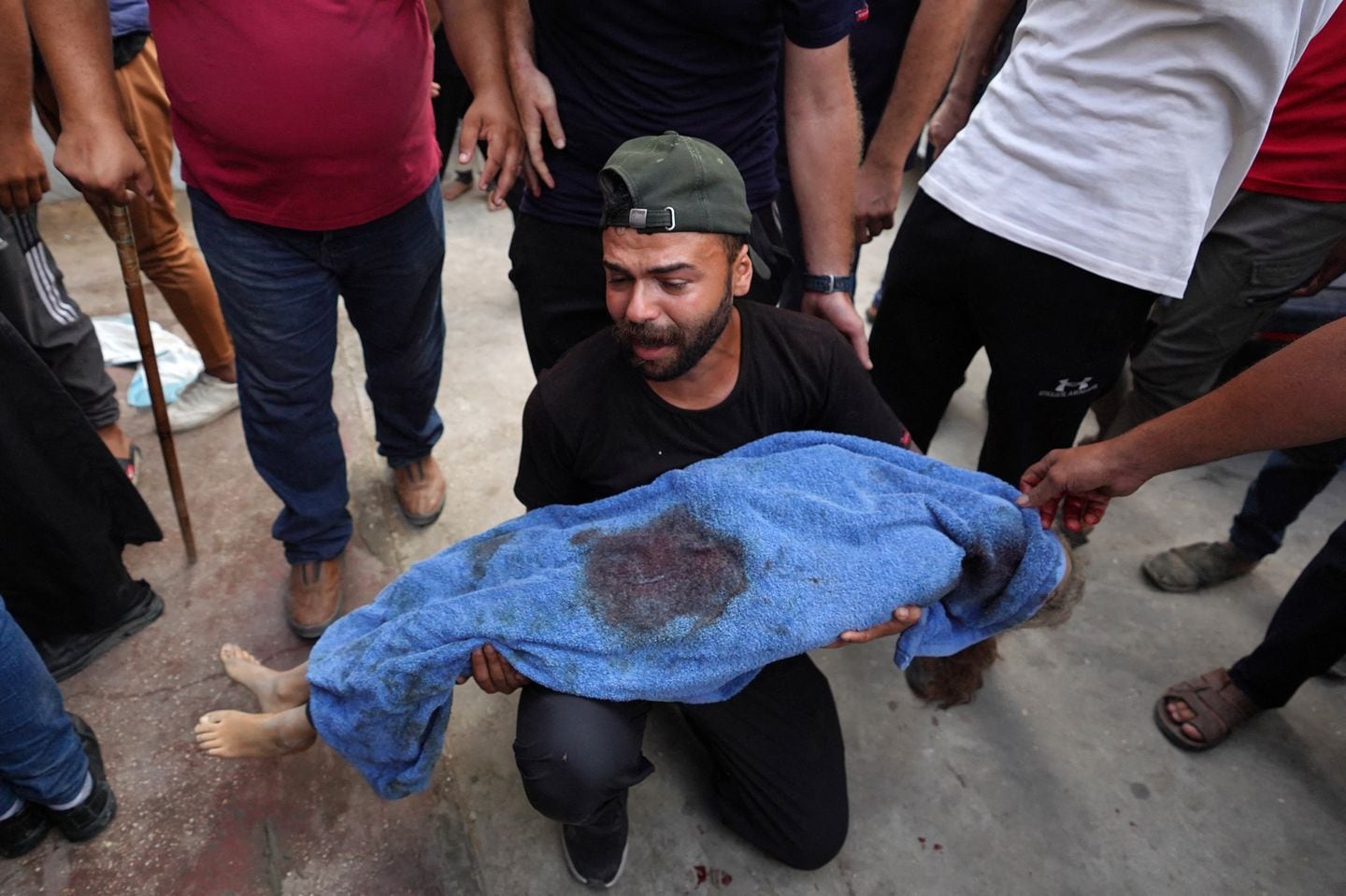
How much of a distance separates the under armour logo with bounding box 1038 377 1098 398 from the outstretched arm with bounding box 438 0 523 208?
124 cm

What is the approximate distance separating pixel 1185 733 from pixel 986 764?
1.72 feet

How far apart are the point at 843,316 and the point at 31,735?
178cm

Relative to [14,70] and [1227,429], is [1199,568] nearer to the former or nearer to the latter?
[1227,429]

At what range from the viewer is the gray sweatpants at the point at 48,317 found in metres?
1.96

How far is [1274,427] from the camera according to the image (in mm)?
1218

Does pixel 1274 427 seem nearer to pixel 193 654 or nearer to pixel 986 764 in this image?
pixel 986 764

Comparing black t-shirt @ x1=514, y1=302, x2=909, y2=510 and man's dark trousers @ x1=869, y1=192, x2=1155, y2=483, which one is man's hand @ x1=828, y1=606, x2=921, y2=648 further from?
man's dark trousers @ x1=869, y1=192, x2=1155, y2=483

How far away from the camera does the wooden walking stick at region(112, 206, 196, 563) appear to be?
1814 mm

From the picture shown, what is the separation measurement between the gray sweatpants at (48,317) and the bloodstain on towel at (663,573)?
1604mm

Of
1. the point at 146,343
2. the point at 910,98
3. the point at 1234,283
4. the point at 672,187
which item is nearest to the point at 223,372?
the point at 146,343

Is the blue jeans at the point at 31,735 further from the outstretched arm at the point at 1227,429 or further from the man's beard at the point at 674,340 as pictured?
the outstretched arm at the point at 1227,429

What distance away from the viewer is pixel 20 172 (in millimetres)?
1702

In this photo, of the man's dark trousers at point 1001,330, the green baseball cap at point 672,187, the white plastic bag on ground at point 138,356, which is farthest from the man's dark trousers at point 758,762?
the white plastic bag on ground at point 138,356

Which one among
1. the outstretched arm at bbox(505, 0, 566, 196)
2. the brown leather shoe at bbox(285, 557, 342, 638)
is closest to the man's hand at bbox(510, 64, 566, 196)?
the outstretched arm at bbox(505, 0, 566, 196)
